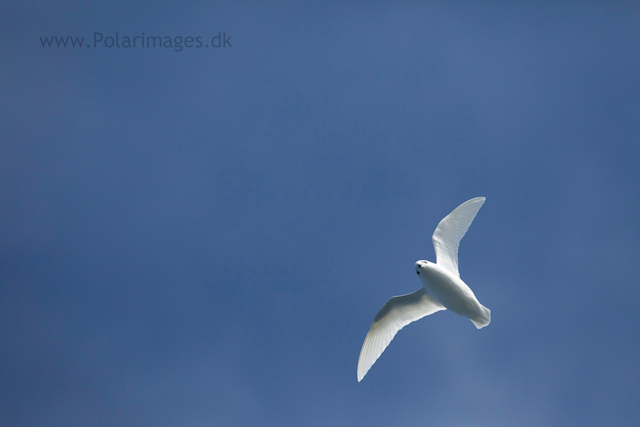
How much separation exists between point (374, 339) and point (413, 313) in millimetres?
1446

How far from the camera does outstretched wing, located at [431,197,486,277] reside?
12102 mm

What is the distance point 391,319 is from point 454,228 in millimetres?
3387

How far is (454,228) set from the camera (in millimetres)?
12203

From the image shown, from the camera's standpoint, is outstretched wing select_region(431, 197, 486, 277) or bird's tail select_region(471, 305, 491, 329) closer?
bird's tail select_region(471, 305, 491, 329)

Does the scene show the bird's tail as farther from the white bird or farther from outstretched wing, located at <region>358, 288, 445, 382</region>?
outstretched wing, located at <region>358, 288, 445, 382</region>

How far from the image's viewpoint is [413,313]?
12180 mm

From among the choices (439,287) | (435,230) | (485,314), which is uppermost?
(435,230)

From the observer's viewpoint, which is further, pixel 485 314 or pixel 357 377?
pixel 357 377

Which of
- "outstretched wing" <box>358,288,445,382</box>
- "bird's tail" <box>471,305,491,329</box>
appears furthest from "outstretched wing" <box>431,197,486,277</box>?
"bird's tail" <box>471,305,491,329</box>

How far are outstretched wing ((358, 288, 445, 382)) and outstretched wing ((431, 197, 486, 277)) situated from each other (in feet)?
5.01

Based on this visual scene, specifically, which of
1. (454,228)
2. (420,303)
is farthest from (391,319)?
(454,228)

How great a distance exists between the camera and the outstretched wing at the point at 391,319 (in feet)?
39.4

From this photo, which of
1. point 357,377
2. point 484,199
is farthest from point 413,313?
point 484,199

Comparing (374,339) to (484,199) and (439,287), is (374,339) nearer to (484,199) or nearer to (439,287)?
(439,287)
